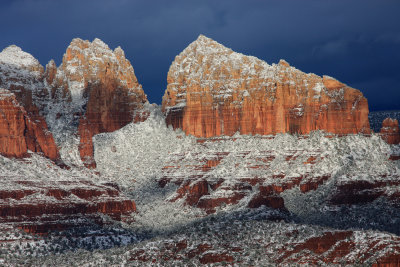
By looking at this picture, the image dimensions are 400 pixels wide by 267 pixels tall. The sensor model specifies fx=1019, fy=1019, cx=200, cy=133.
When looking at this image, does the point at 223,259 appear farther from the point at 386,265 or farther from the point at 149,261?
the point at 386,265

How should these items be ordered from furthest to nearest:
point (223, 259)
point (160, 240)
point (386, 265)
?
point (160, 240) < point (223, 259) < point (386, 265)

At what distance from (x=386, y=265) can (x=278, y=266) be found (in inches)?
740

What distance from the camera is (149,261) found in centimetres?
18150

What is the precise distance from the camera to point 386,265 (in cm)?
16500

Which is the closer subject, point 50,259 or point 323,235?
point 323,235

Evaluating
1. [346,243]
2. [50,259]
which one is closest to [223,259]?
[346,243]

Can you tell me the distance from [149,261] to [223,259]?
13496 millimetres

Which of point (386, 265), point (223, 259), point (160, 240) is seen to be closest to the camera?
point (386, 265)

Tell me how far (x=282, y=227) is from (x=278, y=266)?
19.5 m

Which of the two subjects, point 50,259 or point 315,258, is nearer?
point 315,258

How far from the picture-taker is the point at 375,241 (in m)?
170

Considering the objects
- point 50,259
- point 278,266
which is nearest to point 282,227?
point 278,266

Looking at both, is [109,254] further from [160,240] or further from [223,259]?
[223,259]

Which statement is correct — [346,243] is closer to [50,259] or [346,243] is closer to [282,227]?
[282,227]
